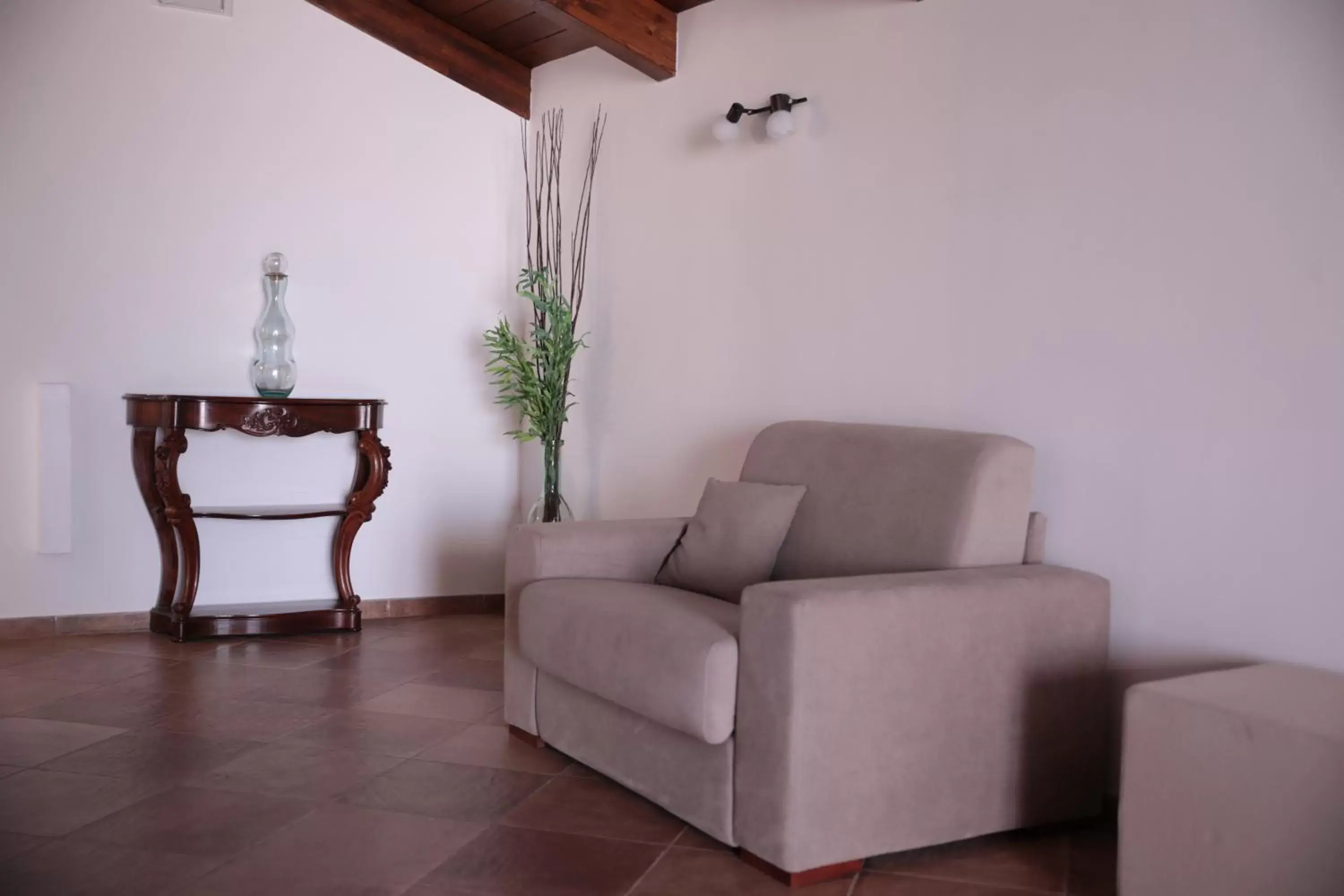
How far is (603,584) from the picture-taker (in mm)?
2922

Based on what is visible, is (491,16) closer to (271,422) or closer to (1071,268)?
(271,422)

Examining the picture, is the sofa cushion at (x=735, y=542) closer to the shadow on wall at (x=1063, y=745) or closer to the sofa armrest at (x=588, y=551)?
the sofa armrest at (x=588, y=551)

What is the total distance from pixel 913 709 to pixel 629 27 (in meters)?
2.83

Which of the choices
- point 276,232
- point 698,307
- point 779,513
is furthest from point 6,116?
point 779,513

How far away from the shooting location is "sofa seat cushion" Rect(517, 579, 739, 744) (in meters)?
2.24

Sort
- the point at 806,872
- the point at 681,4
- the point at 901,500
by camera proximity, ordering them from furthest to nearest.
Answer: the point at 681,4 → the point at 901,500 → the point at 806,872

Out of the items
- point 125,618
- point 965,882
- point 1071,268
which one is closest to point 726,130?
point 1071,268

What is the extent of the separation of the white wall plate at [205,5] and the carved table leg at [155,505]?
1669 millimetres

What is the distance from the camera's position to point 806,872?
85.4 inches

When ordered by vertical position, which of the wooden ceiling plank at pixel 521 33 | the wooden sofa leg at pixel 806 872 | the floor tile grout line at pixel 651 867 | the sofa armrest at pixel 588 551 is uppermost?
the wooden ceiling plank at pixel 521 33

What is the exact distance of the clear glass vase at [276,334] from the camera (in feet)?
14.8

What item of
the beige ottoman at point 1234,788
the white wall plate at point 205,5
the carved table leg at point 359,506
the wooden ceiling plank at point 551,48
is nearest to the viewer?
the beige ottoman at point 1234,788

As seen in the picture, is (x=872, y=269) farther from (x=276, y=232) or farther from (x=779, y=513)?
(x=276, y=232)

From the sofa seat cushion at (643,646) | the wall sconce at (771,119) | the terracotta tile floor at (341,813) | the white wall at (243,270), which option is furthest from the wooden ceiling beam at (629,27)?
the terracotta tile floor at (341,813)
